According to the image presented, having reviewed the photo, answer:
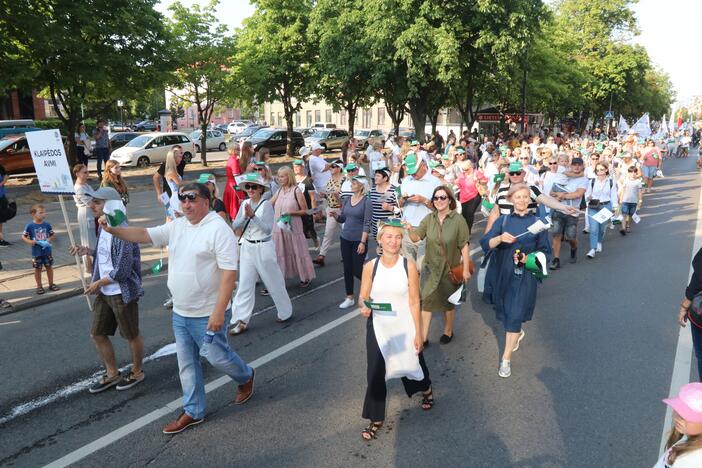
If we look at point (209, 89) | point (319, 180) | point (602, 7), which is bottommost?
point (319, 180)

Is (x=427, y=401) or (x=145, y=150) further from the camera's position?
(x=145, y=150)

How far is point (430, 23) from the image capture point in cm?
2423

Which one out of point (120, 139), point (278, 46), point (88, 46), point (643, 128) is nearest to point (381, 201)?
point (88, 46)

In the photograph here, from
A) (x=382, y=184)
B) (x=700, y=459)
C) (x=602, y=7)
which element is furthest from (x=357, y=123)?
(x=700, y=459)

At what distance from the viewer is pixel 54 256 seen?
10.1 meters

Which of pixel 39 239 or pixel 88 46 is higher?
pixel 88 46

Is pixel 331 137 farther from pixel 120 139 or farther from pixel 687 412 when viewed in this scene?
pixel 687 412

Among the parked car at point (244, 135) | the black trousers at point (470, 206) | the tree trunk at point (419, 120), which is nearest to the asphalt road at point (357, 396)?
the black trousers at point (470, 206)

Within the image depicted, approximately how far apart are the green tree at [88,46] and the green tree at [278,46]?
29.6 feet

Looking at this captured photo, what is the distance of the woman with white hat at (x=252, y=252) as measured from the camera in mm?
6246

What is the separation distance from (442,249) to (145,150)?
21.3 m

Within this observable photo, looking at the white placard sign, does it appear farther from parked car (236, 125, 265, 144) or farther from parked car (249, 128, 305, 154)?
parked car (236, 125, 265, 144)

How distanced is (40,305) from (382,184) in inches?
199

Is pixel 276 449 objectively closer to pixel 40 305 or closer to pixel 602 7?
pixel 40 305
